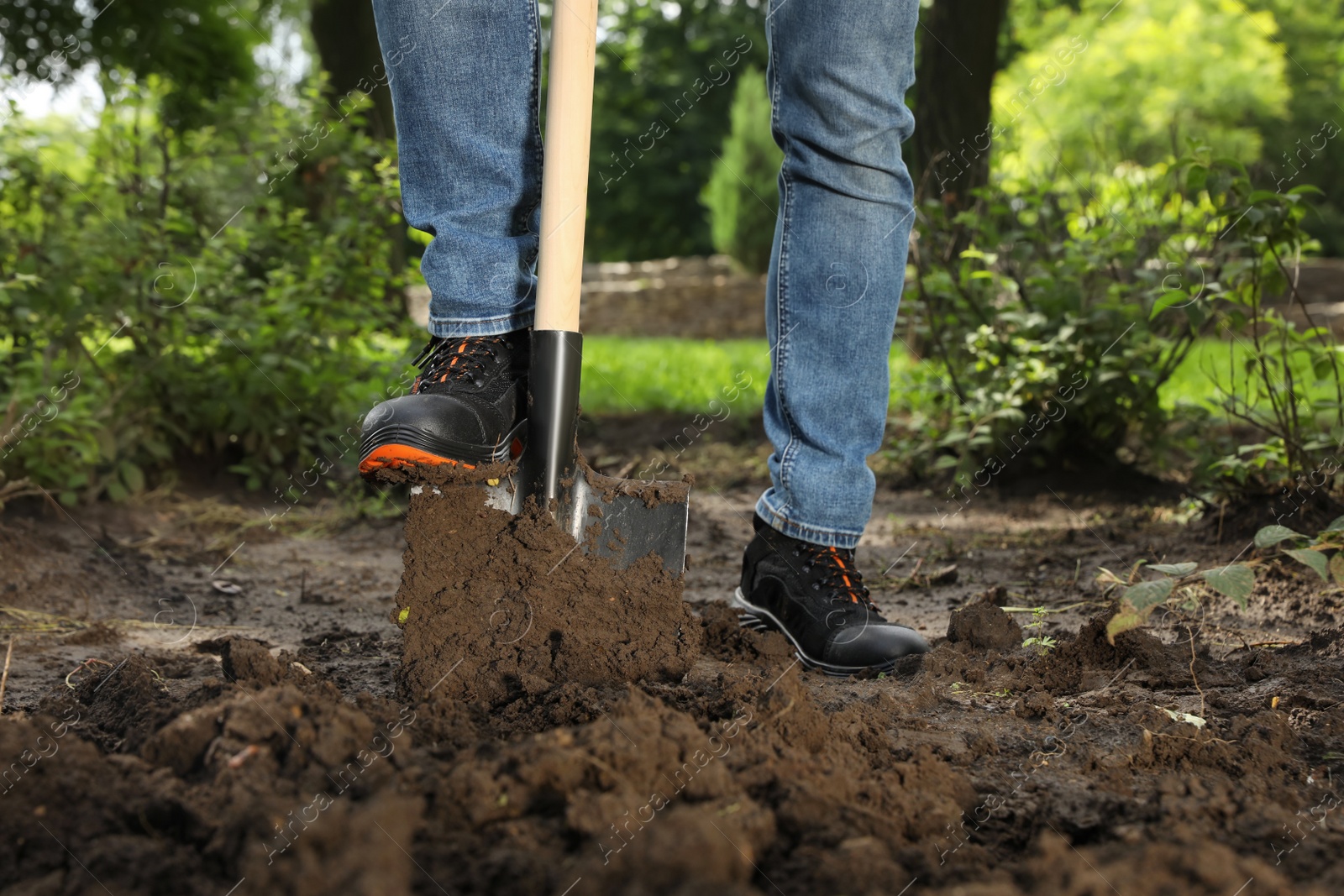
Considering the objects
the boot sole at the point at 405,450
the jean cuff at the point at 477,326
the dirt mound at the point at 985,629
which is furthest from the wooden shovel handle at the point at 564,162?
the dirt mound at the point at 985,629

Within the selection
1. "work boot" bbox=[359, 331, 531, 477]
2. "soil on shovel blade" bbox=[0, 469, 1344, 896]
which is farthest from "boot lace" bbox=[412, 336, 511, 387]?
"soil on shovel blade" bbox=[0, 469, 1344, 896]

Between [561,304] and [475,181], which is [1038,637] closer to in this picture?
[561,304]

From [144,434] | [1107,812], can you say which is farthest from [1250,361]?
[144,434]

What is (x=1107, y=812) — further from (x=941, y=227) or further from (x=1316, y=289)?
(x=1316, y=289)

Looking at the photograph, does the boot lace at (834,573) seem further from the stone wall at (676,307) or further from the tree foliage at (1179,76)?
the tree foliage at (1179,76)

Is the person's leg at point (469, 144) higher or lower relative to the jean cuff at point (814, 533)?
higher

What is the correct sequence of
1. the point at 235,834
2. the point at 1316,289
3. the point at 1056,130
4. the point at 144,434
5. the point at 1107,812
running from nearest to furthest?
the point at 235,834 < the point at 1107,812 < the point at 144,434 < the point at 1316,289 < the point at 1056,130

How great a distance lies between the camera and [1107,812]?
1081 millimetres

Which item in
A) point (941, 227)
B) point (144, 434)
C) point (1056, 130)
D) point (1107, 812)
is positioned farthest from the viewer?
point (1056, 130)

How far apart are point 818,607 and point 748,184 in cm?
1281

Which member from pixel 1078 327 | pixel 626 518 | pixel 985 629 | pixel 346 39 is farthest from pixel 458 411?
pixel 346 39

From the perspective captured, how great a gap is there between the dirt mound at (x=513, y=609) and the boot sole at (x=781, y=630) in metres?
0.29

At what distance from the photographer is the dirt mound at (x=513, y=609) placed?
1412 millimetres

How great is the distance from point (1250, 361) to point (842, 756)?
75.9 inches
